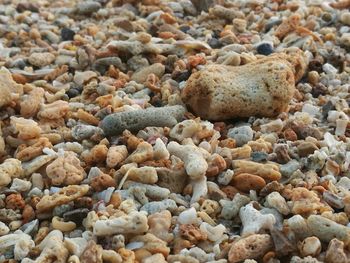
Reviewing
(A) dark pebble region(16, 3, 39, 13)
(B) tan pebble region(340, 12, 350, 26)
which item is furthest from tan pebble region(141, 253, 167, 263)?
(A) dark pebble region(16, 3, 39, 13)

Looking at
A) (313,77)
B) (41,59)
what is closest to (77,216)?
(41,59)

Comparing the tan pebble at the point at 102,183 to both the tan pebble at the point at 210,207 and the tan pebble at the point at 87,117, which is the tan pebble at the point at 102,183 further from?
the tan pebble at the point at 87,117

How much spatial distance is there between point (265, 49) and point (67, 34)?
1.27m

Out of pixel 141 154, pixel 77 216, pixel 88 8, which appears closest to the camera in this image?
pixel 77 216

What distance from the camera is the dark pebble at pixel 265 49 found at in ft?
12.6

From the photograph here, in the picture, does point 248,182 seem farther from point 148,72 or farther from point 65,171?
point 148,72

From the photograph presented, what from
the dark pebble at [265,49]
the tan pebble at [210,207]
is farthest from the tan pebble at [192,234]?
the dark pebble at [265,49]

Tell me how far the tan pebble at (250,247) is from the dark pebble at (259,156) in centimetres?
50

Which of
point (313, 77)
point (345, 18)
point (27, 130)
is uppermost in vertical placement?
point (345, 18)

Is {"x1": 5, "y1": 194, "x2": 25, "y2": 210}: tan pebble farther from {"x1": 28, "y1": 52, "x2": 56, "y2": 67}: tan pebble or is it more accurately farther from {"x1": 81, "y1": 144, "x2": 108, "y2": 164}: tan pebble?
{"x1": 28, "y1": 52, "x2": 56, "y2": 67}: tan pebble

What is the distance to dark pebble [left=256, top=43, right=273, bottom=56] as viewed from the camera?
385 cm

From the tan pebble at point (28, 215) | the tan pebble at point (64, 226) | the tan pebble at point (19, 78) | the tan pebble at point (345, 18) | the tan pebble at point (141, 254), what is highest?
the tan pebble at point (345, 18)

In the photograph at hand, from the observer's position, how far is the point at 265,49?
3.87 metres

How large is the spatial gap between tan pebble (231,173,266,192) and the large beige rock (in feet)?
1.66
